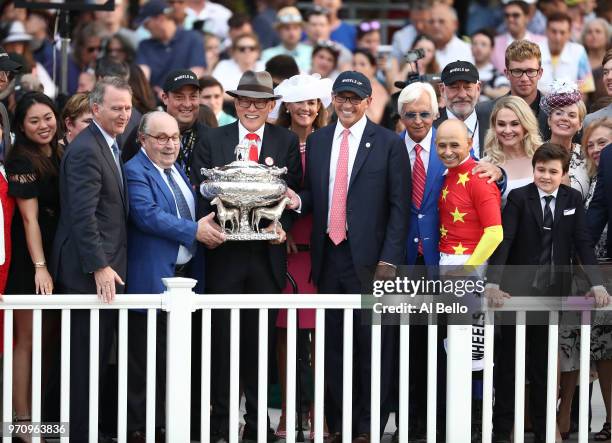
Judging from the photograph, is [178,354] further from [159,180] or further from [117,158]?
[117,158]

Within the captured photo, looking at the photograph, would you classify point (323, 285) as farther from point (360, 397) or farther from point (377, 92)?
point (377, 92)

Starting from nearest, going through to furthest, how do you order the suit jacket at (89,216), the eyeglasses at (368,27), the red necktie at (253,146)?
the suit jacket at (89,216) < the red necktie at (253,146) < the eyeglasses at (368,27)

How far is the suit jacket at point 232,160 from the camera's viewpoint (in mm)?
7020

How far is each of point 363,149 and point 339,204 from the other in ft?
1.09

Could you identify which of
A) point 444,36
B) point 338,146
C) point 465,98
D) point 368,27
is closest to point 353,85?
point 338,146

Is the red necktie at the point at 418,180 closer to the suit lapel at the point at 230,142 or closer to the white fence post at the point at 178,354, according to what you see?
the suit lapel at the point at 230,142

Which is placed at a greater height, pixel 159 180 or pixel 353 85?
pixel 353 85

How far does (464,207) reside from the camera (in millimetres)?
6762

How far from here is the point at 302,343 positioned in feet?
25.7

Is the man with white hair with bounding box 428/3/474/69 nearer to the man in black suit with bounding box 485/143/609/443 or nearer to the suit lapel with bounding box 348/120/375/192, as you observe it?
the suit lapel with bounding box 348/120/375/192

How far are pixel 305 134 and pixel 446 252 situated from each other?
133cm

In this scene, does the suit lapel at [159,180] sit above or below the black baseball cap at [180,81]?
below

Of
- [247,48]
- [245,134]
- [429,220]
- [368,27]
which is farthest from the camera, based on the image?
[368,27]

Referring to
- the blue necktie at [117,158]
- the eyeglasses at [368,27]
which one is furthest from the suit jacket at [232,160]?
the eyeglasses at [368,27]
